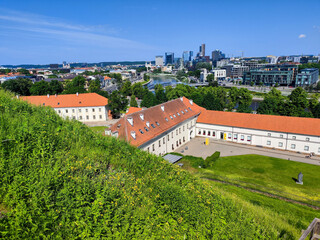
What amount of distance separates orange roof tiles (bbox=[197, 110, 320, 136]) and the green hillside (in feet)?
117

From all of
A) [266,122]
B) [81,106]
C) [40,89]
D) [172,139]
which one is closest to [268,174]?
[266,122]

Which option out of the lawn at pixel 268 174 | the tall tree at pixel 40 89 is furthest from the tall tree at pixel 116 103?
the tall tree at pixel 40 89

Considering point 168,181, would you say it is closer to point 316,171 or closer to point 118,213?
point 118,213

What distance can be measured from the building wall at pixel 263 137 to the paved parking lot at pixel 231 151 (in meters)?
1.26

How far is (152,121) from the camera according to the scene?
127 feet

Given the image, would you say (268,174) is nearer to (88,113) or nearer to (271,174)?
(271,174)

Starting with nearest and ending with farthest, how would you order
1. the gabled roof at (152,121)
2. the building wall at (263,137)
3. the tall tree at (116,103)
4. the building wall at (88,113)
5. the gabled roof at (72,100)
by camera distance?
the gabled roof at (152,121), the building wall at (263,137), the gabled roof at (72,100), the building wall at (88,113), the tall tree at (116,103)

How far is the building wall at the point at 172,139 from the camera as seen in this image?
36.4 meters

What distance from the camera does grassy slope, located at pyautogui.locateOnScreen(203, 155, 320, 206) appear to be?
2658 centimetres

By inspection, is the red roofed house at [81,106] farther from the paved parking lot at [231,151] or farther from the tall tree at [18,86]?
the tall tree at [18,86]

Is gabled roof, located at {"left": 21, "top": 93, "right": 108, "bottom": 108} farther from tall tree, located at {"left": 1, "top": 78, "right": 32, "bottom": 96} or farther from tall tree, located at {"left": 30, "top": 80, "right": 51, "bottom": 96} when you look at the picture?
Result: tall tree, located at {"left": 1, "top": 78, "right": 32, "bottom": 96}

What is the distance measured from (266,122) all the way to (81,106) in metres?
51.6

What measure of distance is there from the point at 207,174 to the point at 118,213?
81.8 ft

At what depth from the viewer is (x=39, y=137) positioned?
11406 millimetres
